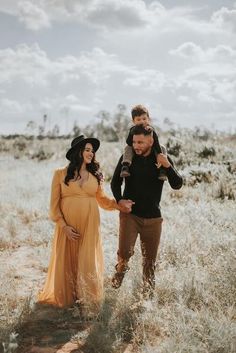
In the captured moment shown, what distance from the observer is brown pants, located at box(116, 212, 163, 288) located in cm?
557

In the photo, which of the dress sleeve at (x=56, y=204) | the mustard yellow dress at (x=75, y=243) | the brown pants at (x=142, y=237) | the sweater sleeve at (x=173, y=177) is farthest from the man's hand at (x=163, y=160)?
the dress sleeve at (x=56, y=204)

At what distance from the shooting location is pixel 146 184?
5.50 m

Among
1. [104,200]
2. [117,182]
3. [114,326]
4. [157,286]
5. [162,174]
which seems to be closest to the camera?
[114,326]

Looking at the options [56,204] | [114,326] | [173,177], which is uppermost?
[173,177]

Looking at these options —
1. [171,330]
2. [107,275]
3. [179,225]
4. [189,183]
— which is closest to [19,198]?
[189,183]

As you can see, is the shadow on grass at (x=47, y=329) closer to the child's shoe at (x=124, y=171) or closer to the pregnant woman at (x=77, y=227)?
the pregnant woman at (x=77, y=227)

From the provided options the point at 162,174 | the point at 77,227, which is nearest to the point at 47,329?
the point at 77,227

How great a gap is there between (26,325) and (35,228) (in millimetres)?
5054

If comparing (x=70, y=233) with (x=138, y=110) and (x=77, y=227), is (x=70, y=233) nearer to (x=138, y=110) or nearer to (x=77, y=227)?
(x=77, y=227)

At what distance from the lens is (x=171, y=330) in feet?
14.5

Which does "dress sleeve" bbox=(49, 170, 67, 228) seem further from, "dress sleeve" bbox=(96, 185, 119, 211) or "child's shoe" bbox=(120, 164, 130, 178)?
"child's shoe" bbox=(120, 164, 130, 178)

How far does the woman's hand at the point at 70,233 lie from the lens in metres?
5.81

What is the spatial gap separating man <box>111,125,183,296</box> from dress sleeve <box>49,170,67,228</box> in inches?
29.4

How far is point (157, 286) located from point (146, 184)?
127cm
